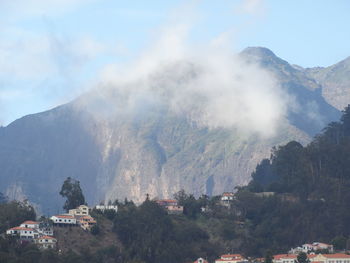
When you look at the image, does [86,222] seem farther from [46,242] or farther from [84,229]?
[46,242]

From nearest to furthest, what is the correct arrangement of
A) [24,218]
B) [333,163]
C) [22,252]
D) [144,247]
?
[22,252] → [144,247] → [24,218] → [333,163]

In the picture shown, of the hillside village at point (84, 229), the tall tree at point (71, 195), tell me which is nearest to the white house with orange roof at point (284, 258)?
the hillside village at point (84, 229)

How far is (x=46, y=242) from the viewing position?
166125 millimetres

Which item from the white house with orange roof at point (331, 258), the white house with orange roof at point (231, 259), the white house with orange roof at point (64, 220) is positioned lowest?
the white house with orange roof at point (331, 258)

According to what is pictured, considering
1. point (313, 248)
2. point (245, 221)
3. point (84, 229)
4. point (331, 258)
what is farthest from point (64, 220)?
point (331, 258)

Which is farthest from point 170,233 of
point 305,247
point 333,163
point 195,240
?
point 333,163

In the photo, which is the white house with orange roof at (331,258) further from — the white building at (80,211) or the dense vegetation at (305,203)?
the white building at (80,211)

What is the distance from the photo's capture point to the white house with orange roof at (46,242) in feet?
537

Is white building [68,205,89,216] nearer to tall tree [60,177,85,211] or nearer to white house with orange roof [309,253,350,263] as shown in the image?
tall tree [60,177,85,211]

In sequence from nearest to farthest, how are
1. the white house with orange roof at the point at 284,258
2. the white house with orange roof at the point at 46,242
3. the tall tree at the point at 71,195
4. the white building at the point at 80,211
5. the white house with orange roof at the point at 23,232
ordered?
the white house with orange roof at the point at 284,258 < the white house with orange roof at the point at 46,242 < the white house with orange roof at the point at 23,232 < the white building at the point at 80,211 < the tall tree at the point at 71,195

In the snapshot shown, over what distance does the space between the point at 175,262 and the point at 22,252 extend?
23618 millimetres

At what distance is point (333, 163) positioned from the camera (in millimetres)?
191125

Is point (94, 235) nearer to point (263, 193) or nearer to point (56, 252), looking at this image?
point (56, 252)

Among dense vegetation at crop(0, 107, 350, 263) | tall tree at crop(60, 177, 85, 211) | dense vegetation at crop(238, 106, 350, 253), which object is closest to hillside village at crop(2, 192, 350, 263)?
dense vegetation at crop(0, 107, 350, 263)
